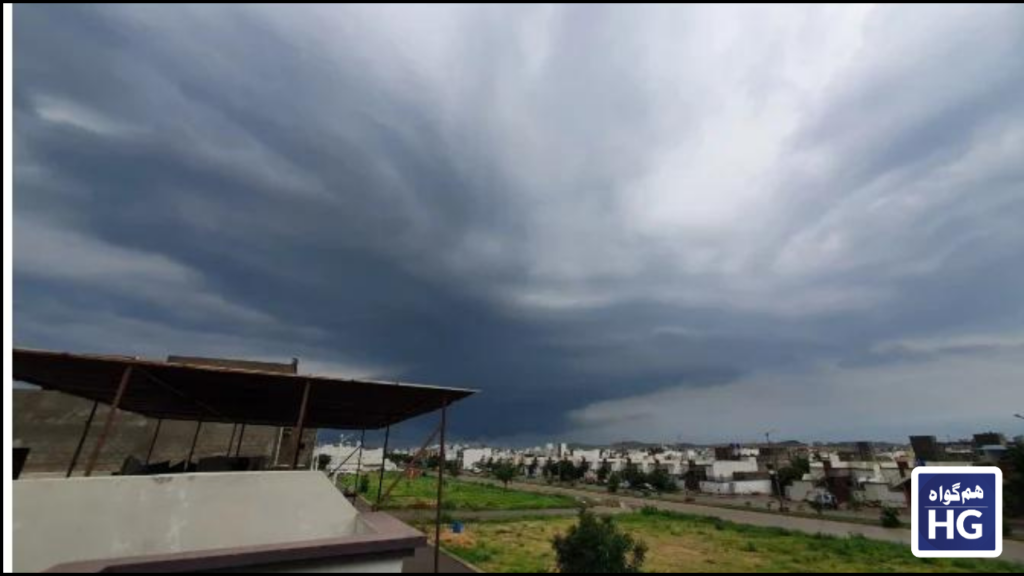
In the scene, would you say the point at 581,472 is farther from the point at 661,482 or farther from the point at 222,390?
the point at 222,390

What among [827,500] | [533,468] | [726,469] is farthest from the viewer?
[533,468]

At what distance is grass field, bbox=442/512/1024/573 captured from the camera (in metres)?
21.5

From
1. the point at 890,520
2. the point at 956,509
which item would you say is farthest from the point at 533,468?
the point at 956,509

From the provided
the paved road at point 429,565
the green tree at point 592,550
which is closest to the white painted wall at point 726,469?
the paved road at point 429,565

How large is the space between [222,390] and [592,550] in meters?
11.2

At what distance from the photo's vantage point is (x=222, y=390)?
43.0 ft

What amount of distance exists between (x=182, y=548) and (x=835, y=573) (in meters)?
23.6

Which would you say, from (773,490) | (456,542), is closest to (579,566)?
(456,542)

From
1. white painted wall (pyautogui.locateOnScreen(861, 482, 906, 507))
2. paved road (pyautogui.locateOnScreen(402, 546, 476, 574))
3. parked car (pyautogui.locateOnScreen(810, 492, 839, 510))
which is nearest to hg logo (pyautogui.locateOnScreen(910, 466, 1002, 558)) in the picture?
paved road (pyautogui.locateOnScreen(402, 546, 476, 574))

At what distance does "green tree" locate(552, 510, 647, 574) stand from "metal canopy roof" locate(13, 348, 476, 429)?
6.04 m

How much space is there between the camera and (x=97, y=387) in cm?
1195

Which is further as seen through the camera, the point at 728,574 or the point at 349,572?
the point at 728,574

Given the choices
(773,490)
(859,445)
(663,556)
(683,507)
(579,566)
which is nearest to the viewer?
(579,566)

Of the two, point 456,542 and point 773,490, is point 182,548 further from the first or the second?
point 773,490
